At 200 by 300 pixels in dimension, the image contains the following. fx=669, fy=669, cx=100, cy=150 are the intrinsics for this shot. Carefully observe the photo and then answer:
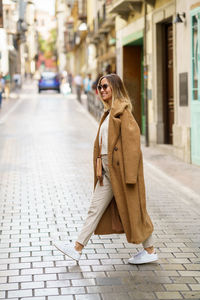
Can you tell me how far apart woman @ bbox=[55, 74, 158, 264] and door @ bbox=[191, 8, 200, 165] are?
23.1 feet

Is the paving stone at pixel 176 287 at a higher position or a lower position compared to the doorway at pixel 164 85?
lower

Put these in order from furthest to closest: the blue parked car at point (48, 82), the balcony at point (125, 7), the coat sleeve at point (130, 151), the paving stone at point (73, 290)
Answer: the blue parked car at point (48, 82) → the balcony at point (125, 7) → the coat sleeve at point (130, 151) → the paving stone at point (73, 290)

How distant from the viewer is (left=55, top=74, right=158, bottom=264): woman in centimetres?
559

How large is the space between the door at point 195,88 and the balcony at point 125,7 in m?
5.25

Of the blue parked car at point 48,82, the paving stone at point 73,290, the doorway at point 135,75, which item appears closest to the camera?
the paving stone at point 73,290

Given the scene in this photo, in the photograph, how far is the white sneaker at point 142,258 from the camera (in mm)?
5820

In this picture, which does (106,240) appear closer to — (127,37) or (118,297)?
(118,297)

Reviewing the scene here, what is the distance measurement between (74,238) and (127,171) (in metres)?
1.63

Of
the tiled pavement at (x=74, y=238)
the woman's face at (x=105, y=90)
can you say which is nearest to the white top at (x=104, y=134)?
the woman's face at (x=105, y=90)

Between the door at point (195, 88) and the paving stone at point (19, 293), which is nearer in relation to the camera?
the paving stone at point (19, 293)

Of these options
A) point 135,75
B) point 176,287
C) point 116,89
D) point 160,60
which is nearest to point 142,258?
point 176,287

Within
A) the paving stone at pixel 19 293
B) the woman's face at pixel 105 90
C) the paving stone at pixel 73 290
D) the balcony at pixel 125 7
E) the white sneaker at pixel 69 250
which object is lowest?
the paving stone at pixel 73 290

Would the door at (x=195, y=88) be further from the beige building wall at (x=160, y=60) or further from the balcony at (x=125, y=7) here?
the balcony at (x=125, y=7)

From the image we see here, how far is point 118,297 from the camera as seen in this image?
493 centimetres
